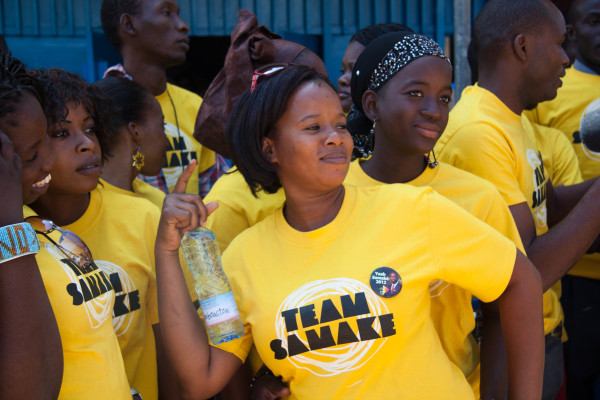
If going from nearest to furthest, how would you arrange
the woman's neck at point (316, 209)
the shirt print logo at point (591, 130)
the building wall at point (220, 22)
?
the woman's neck at point (316, 209), the shirt print logo at point (591, 130), the building wall at point (220, 22)

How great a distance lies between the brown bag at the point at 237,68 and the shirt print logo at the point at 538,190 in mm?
1110

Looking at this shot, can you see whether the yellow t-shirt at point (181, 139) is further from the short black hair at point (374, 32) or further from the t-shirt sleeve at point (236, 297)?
the t-shirt sleeve at point (236, 297)

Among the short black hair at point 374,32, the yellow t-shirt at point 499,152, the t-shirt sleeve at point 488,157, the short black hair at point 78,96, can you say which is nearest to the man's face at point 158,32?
the short black hair at point 374,32

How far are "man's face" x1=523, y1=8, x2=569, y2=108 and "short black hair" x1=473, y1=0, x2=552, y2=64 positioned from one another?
0.10 ft

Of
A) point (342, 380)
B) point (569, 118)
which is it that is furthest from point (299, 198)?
point (569, 118)

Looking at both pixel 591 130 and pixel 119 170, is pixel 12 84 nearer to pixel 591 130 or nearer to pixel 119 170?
pixel 119 170

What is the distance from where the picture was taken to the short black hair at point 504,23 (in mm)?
2623

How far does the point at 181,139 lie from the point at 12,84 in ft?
6.83

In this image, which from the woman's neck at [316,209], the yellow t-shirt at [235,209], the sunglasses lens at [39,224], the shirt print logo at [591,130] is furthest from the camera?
the shirt print logo at [591,130]

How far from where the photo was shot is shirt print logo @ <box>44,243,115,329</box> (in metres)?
1.78

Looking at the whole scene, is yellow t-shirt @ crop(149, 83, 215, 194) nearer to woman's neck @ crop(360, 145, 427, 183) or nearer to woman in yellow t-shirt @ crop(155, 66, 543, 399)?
woman's neck @ crop(360, 145, 427, 183)

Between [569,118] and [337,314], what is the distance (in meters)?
2.41

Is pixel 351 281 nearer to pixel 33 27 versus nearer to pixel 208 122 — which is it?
pixel 208 122

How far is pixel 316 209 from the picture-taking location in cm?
199
